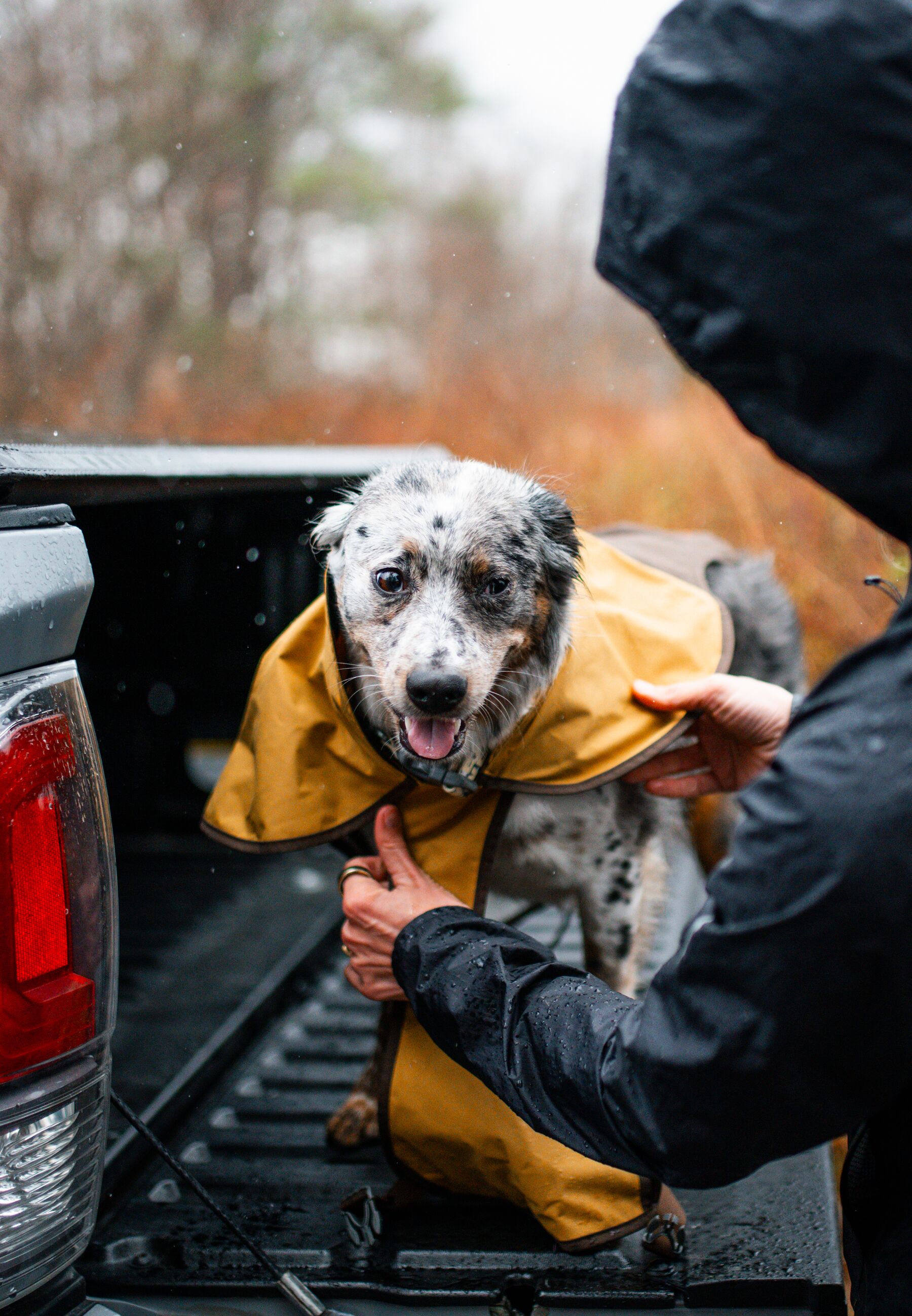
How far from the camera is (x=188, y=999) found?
3.07 m

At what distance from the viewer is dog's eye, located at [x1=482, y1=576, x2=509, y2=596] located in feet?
8.32

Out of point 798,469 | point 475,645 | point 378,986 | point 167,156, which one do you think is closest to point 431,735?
point 475,645

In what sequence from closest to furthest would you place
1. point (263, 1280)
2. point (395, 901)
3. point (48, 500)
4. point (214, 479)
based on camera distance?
point (48, 500)
point (263, 1280)
point (395, 901)
point (214, 479)

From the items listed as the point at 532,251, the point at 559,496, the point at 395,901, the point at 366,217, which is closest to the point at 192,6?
the point at 366,217

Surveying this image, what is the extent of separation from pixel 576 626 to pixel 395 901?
2.79 feet

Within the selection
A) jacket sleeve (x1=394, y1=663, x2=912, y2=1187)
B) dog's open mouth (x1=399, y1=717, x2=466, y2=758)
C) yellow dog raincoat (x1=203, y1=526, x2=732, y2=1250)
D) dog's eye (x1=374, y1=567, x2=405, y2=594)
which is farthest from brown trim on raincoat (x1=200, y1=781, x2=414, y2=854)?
jacket sleeve (x1=394, y1=663, x2=912, y2=1187)

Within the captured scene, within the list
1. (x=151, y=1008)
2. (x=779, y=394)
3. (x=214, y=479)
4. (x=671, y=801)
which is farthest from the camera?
(x=671, y=801)

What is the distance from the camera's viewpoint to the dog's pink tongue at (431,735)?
230cm

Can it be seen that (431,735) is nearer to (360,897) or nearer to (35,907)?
(360,897)

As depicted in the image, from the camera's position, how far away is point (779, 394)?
1.30m

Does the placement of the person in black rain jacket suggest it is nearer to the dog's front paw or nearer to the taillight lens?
the taillight lens

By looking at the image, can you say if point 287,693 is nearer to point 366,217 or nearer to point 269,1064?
point 269,1064

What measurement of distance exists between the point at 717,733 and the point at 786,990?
1.46 metres

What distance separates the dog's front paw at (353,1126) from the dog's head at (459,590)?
32.5 inches
